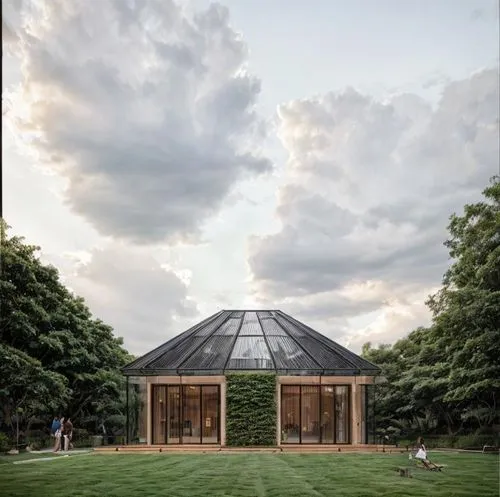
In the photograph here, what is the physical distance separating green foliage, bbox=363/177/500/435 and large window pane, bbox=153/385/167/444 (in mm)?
11650

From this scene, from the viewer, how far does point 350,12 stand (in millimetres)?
17625

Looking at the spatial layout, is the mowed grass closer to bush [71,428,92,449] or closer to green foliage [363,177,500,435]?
green foliage [363,177,500,435]

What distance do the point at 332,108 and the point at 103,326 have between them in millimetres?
21791

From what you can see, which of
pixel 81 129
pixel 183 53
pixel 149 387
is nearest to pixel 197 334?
pixel 149 387

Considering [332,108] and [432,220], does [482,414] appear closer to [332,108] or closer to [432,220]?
[432,220]

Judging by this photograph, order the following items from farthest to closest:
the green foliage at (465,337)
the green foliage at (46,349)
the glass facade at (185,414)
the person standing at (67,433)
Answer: the glass facade at (185,414), the person standing at (67,433), the green foliage at (46,349), the green foliage at (465,337)

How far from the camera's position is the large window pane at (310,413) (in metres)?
33.7

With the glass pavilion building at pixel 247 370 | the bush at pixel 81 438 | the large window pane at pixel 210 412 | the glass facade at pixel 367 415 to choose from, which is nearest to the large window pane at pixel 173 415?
the glass pavilion building at pixel 247 370

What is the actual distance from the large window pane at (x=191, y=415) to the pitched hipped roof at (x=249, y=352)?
1.26 m

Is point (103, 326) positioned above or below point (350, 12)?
below

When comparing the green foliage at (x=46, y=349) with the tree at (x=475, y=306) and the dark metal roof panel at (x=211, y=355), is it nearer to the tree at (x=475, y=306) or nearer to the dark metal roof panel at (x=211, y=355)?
the dark metal roof panel at (x=211, y=355)

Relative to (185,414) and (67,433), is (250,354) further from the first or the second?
(67,433)

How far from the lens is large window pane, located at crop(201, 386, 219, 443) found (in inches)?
1311

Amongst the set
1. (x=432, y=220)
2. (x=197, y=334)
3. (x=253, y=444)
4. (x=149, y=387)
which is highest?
(x=432, y=220)
